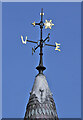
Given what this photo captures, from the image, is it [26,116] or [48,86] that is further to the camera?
[48,86]

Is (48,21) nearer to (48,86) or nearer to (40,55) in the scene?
(40,55)

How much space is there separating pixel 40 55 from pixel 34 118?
2.49m

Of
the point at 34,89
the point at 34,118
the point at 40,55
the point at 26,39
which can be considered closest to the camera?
the point at 34,118

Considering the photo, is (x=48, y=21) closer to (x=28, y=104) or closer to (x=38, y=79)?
(x=38, y=79)

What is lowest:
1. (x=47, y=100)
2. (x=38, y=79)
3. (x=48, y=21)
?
(x=47, y=100)

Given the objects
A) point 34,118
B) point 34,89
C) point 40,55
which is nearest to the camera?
point 34,118

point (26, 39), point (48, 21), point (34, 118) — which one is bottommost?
point (34, 118)

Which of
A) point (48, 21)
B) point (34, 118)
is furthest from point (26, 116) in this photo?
point (48, 21)

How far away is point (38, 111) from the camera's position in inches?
323

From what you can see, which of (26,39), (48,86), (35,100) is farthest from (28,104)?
(26,39)

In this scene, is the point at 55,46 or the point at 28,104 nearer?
the point at 28,104

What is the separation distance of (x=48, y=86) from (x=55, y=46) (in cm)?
211

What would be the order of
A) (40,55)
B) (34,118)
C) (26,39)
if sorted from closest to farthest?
(34,118) → (40,55) → (26,39)

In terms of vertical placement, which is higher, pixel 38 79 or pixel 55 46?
pixel 55 46
